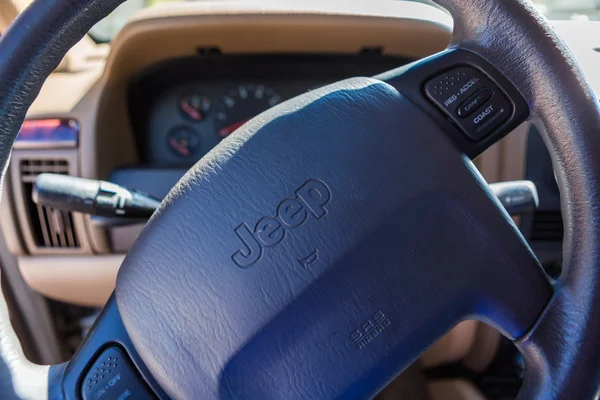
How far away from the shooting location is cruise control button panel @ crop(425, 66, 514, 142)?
0.73 metres

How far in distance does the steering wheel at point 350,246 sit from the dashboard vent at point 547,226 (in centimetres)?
83

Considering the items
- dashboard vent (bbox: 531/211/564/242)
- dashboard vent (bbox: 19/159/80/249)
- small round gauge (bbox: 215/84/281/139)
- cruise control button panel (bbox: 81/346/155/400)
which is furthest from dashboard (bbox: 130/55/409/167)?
cruise control button panel (bbox: 81/346/155/400)

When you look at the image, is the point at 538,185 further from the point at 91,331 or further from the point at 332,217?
the point at 91,331

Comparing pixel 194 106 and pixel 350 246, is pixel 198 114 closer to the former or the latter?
pixel 194 106

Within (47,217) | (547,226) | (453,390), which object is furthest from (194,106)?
(453,390)

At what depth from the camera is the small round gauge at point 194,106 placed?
168 cm

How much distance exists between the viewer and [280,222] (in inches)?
27.1

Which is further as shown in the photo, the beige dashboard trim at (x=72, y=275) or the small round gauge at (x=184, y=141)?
the small round gauge at (x=184, y=141)

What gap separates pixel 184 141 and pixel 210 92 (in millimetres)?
165

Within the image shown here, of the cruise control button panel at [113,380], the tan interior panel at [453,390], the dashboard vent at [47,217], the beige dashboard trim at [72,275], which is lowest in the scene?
the tan interior panel at [453,390]

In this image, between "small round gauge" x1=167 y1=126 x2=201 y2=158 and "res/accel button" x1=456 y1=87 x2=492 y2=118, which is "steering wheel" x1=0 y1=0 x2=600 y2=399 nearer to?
"res/accel button" x1=456 y1=87 x2=492 y2=118

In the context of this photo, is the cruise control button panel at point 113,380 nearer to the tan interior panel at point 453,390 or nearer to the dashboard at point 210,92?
the dashboard at point 210,92

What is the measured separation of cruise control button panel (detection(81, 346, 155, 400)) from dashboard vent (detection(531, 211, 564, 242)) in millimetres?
1140

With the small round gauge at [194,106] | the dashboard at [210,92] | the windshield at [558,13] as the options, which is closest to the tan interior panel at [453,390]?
the dashboard at [210,92]
